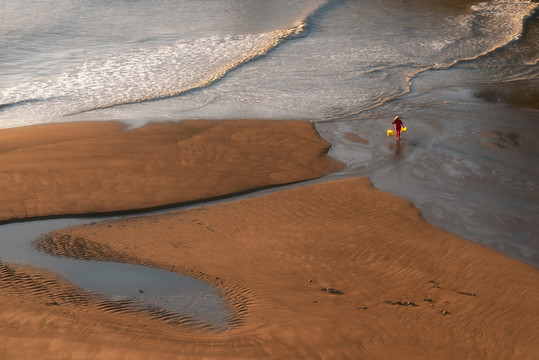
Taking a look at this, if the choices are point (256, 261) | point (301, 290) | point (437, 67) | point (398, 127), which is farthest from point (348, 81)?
point (301, 290)

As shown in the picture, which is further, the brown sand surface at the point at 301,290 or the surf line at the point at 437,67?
the surf line at the point at 437,67

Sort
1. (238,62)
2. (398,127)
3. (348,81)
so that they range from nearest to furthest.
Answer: (398,127), (348,81), (238,62)

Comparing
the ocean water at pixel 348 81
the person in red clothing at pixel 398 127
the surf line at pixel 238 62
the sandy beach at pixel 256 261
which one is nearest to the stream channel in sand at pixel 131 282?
the sandy beach at pixel 256 261

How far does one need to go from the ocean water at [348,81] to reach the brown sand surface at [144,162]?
0.96 meters

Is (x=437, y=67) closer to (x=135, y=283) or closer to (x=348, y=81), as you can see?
(x=348, y=81)

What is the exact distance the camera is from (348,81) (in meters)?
Result: 19.5

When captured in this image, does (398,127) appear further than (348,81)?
No

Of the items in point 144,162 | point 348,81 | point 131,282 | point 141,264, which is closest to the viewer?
point 131,282

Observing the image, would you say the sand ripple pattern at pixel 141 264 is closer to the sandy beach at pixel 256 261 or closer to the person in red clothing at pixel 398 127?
the sandy beach at pixel 256 261

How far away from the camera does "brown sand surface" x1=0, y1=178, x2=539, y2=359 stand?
7.41m

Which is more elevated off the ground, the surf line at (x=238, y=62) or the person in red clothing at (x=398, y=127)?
the surf line at (x=238, y=62)

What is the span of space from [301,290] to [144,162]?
588cm

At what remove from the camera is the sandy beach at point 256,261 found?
7484 millimetres

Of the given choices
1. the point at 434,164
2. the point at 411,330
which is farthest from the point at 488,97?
the point at 411,330
